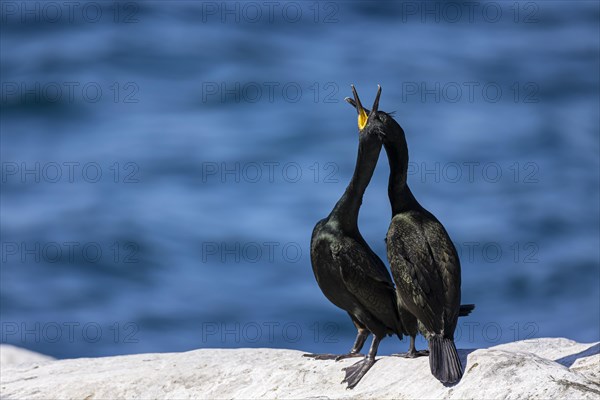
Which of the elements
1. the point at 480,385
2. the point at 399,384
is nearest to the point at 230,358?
the point at 399,384

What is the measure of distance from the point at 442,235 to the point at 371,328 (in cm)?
86

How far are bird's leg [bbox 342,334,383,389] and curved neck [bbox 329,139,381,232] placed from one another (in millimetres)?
833

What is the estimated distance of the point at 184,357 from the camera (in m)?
9.06

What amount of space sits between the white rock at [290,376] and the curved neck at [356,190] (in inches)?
36.1

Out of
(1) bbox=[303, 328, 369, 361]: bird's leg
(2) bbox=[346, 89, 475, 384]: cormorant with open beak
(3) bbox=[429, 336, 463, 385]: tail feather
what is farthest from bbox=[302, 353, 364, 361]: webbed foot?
(3) bbox=[429, 336, 463, 385]: tail feather

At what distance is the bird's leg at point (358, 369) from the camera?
7.82m

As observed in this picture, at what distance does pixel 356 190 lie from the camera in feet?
27.1

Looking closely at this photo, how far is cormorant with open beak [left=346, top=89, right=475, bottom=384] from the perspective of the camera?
751cm

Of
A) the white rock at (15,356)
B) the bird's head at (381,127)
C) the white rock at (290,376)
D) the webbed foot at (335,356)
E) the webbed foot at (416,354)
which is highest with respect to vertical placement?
the bird's head at (381,127)

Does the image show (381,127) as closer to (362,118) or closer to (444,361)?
(362,118)

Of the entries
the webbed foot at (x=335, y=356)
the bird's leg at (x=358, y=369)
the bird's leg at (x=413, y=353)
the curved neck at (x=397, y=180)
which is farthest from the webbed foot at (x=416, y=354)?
the curved neck at (x=397, y=180)

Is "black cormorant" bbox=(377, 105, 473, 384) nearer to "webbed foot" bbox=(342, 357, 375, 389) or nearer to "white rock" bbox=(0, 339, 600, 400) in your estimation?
"white rock" bbox=(0, 339, 600, 400)

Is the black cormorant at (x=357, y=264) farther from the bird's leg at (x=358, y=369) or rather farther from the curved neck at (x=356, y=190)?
the bird's leg at (x=358, y=369)

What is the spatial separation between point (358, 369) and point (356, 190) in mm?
1170
